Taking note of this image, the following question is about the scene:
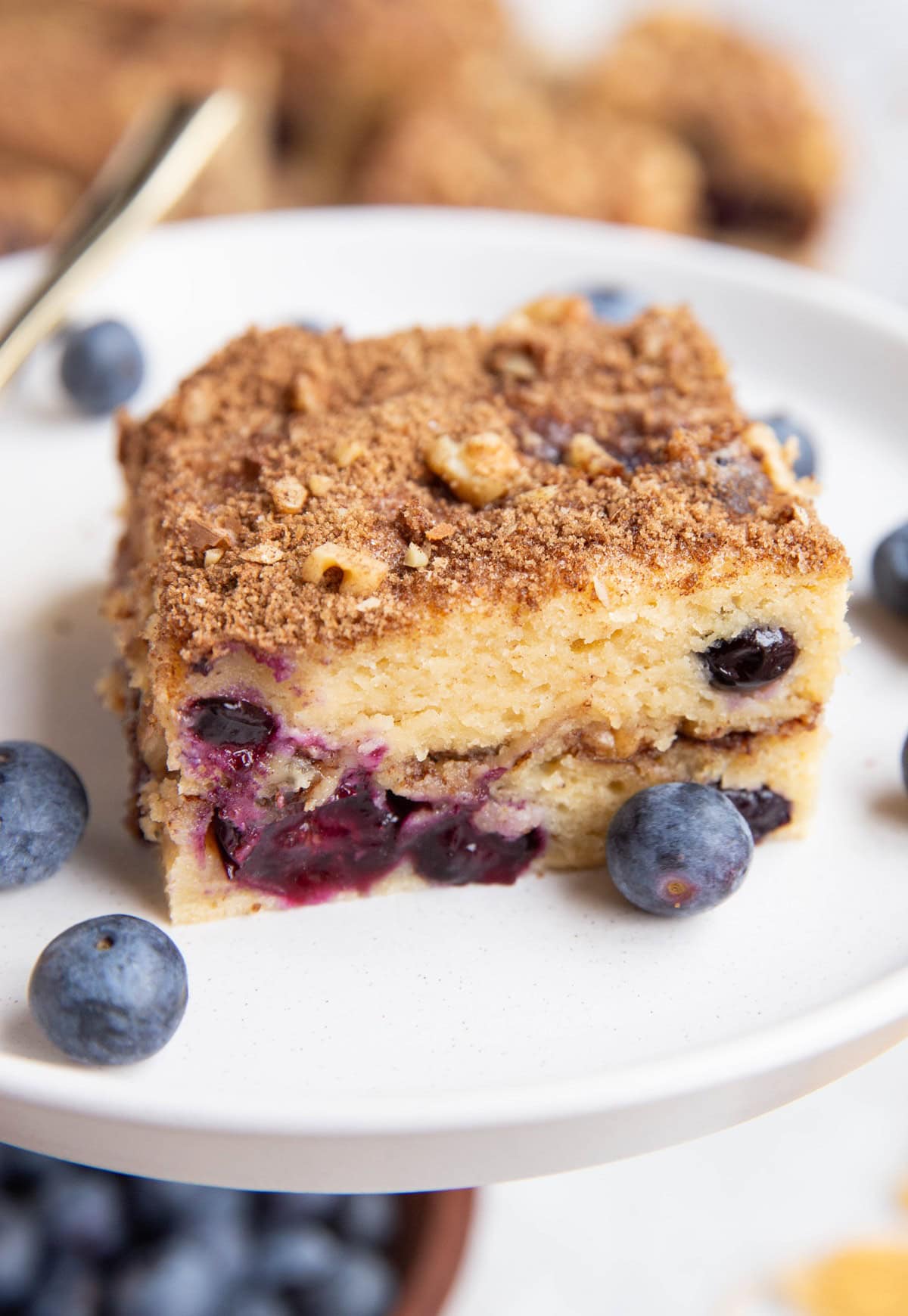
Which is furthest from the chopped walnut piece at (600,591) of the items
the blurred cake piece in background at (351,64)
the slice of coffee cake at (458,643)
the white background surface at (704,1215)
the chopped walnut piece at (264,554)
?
the blurred cake piece in background at (351,64)

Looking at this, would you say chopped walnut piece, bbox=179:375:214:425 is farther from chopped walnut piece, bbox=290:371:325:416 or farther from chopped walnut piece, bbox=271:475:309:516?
chopped walnut piece, bbox=271:475:309:516

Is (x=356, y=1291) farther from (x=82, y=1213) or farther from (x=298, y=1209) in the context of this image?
(x=82, y=1213)

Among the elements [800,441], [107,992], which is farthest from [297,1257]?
[800,441]

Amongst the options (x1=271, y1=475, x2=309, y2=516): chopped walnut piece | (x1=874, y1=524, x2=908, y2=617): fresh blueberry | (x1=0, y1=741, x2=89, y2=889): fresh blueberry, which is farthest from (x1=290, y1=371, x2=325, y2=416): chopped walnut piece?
(x1=874, y1=524, x2=908, y2=617): fresh blueberry

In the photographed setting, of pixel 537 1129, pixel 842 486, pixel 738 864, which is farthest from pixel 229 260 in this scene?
pixel 537 1129

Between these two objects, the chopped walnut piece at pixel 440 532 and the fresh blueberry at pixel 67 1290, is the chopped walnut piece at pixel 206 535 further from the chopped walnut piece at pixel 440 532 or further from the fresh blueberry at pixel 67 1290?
the fresh blueberry at pixel 67 1290

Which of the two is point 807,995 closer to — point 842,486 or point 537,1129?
point 537,1129
